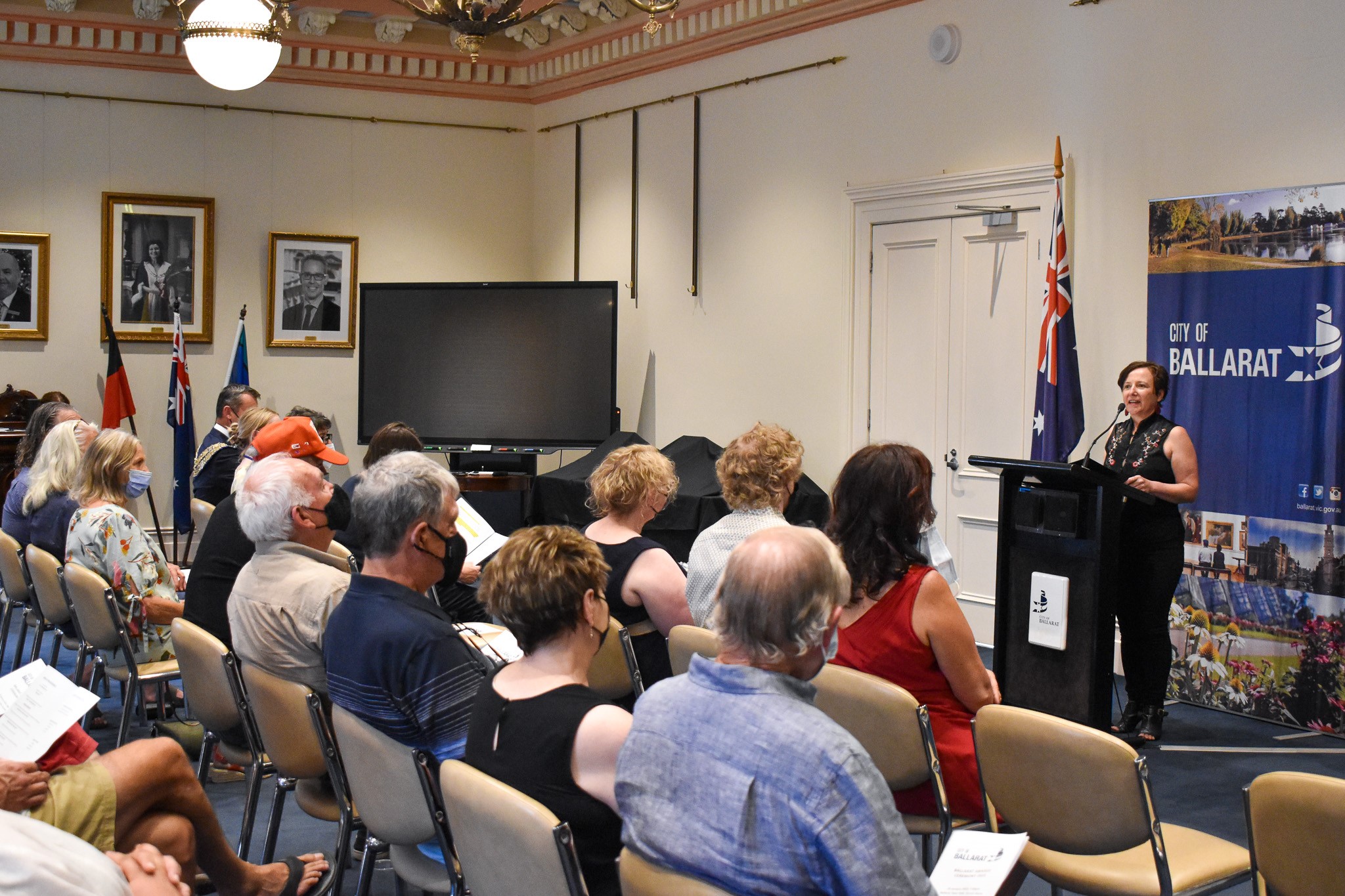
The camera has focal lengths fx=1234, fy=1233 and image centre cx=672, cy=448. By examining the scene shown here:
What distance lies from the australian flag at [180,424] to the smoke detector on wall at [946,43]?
5.36m

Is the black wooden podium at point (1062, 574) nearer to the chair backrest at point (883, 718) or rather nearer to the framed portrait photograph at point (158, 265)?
the chair backrest at point (883, 718)

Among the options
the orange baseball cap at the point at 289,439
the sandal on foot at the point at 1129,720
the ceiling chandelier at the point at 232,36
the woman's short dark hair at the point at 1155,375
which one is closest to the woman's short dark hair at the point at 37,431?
the orange baseball cap at the point at 289,439

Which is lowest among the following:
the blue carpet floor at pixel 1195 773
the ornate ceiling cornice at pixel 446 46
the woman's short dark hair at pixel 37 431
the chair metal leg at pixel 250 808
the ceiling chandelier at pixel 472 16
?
the blue carpet floor at pixel 1195 773

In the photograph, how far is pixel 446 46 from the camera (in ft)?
31.3

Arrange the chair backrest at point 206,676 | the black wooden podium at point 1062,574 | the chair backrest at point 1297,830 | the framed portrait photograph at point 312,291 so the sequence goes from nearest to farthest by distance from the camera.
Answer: the chair backrest at point 1297,830 → the chair backrest at point 206,676 → the black wooden podium at point 1062,574 → the framed portrait photograph at point 312,291

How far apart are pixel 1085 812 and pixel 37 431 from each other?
532cm

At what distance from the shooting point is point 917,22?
6742mm

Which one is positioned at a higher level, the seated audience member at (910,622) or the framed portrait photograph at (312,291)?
the framed portrait photograph at (312,291)

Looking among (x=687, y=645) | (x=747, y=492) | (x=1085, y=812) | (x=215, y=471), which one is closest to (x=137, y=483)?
(x=215, y=471)

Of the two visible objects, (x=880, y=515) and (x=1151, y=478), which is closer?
(x=880, y=515)

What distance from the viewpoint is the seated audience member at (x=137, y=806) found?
2.54 metres

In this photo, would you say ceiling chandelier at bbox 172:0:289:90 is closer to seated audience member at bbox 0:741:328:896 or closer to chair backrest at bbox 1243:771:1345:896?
seated audience member at bbox 0:741:328:896

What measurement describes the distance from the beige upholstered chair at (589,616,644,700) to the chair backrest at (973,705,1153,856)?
111cm

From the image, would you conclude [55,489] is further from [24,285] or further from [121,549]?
→ [24,285]
